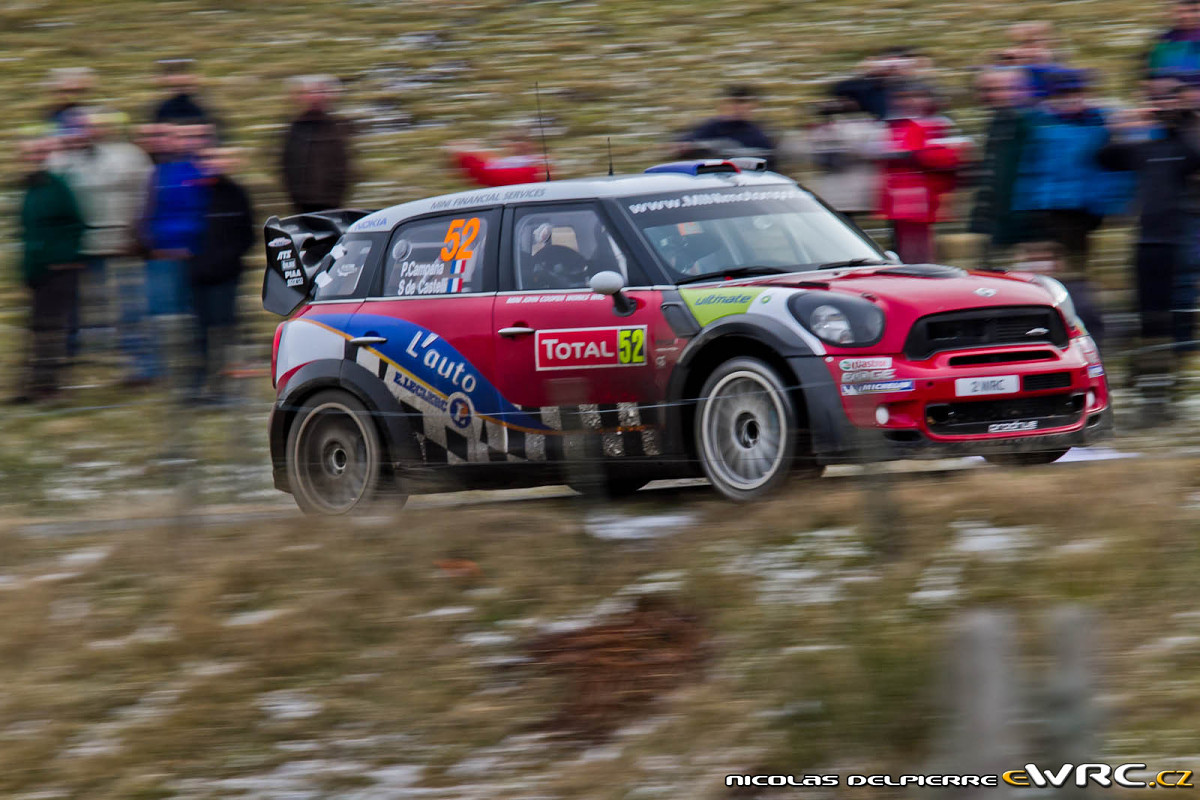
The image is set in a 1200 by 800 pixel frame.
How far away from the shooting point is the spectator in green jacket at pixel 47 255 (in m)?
12.2

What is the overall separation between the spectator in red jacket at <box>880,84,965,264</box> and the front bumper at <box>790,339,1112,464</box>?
2.77 metres

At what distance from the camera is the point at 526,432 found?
8812mm

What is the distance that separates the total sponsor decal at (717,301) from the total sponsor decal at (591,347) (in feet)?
0.91

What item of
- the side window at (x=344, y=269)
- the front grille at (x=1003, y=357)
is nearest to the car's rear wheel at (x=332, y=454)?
the side window at (x=344, y=269)

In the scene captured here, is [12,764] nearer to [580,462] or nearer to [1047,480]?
[580,462]

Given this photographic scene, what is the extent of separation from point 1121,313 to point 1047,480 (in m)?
3.50

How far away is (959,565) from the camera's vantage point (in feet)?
22.5

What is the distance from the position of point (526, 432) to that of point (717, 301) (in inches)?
48.1

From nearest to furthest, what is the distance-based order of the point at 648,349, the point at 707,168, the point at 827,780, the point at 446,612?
the point at 827,780 < the point at 446,612 < the point at 648,349 < the point at 707,168

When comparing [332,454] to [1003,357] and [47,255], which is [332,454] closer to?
[1003,357]

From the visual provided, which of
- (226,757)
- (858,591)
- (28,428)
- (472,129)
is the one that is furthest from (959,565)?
(472,129)

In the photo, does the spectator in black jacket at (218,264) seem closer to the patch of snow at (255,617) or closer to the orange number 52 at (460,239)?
the orange number 52 at (460,239)

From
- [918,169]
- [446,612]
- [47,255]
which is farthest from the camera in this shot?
[47,255]

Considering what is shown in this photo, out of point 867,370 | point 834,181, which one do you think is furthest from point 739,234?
point 834,181
